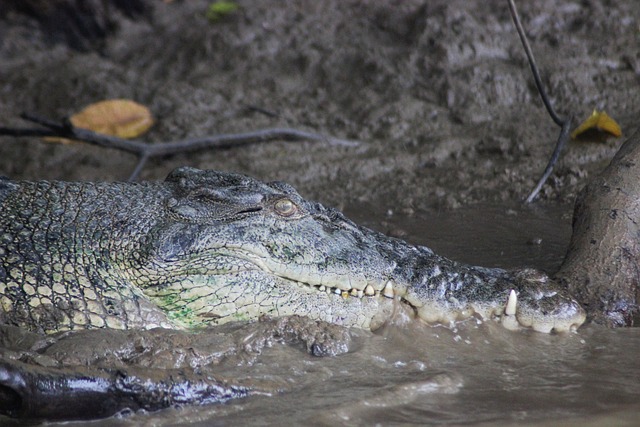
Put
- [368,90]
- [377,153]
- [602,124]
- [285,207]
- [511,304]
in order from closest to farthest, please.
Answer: [511,304] → [285,207] → [602,124] → [377,153] → [368,90]

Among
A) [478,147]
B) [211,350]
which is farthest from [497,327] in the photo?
[478,147]

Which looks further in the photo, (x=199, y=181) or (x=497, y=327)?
(x=199, y=181)

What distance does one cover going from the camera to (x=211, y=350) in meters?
3.41

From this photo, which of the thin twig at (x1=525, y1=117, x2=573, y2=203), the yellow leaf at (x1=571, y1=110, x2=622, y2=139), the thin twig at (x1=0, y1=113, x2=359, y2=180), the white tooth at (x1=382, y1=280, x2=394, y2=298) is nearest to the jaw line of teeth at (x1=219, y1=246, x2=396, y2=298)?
the white tooth at (x1=382, y1=280, x2=394, y2=298)

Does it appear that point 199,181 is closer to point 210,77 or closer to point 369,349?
point 369,349

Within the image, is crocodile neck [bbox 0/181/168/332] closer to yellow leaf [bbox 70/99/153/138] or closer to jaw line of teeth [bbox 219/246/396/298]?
jaw line of teeth [bbox 219/246/396/298]

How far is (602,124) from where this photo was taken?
5.66 meters

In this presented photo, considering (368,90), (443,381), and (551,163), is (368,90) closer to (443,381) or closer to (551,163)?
(551,163)

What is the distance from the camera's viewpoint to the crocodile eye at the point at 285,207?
3721mm

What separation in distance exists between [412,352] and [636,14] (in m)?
4.69

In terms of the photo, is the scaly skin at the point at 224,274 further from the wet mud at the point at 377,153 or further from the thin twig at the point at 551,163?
the thin twig at the point at 551,163

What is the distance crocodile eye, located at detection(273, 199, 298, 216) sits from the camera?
12.2 ft

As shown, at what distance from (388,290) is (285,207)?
59 cm

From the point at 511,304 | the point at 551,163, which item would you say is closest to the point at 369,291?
the point at 511,304
